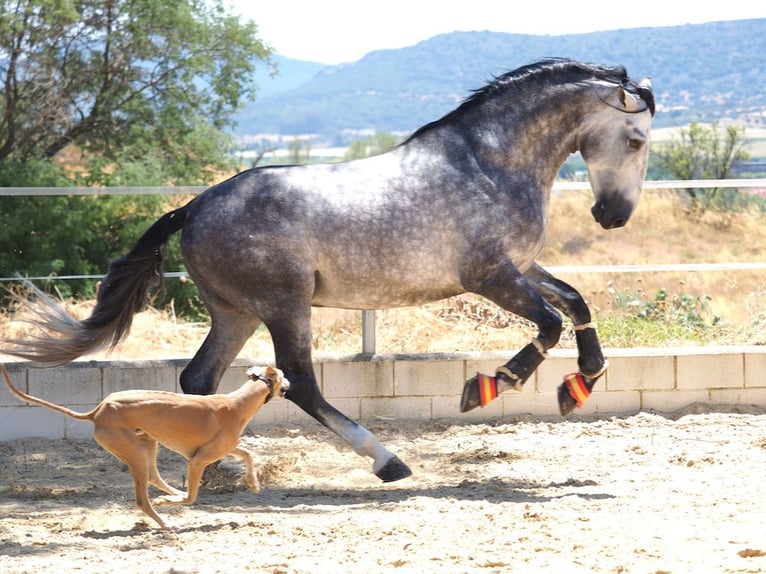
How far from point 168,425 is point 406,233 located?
1626 mm

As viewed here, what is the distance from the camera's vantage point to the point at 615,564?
4.07m

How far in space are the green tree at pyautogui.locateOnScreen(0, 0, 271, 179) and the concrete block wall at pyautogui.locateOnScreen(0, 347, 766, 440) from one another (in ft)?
29.2

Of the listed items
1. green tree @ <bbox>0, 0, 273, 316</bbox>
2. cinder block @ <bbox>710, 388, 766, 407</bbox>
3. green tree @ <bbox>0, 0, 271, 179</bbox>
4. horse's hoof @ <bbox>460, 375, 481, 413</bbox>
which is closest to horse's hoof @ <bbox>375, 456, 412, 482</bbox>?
horse's hoof @ <bbox>460, 375, 481, 413</bbox>

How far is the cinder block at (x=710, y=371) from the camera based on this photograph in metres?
7.25

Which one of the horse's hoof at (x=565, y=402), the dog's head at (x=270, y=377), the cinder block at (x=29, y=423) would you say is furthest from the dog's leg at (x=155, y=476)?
the horse's hoof at (x=565, y=402)

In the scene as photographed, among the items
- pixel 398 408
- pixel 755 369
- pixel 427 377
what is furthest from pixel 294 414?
pixel 755 369

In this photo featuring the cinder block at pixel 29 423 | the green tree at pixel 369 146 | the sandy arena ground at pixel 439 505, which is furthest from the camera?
the green tree at pixel 369 146

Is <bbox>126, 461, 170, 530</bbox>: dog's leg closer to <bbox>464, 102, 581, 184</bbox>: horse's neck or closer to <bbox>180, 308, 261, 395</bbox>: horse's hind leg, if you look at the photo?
<bbox>180, 308, 261, 395</bbox>: horse's hind leg

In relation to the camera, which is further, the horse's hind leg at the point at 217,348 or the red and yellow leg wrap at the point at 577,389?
the red and yellow leg wrap at the point at 577,389

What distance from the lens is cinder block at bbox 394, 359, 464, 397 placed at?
708 cm

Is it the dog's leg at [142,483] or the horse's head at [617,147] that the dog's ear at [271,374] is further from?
the horse's head at [617,147]

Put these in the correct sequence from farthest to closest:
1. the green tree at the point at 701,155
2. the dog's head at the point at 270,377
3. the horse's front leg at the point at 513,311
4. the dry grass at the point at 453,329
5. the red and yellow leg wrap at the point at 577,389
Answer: the green tree at the point at 701,155
the dry grass at the point at 453,329
the red and yellow leg wrap at the point at 577,389
the horse's front leg at the point at 513,311
the dog's head at the point at 270,377

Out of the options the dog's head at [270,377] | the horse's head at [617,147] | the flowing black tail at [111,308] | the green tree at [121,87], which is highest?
the green tree at [121,87]

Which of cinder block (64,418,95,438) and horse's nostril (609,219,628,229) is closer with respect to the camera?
horse's nostril (609,219,628,229)
